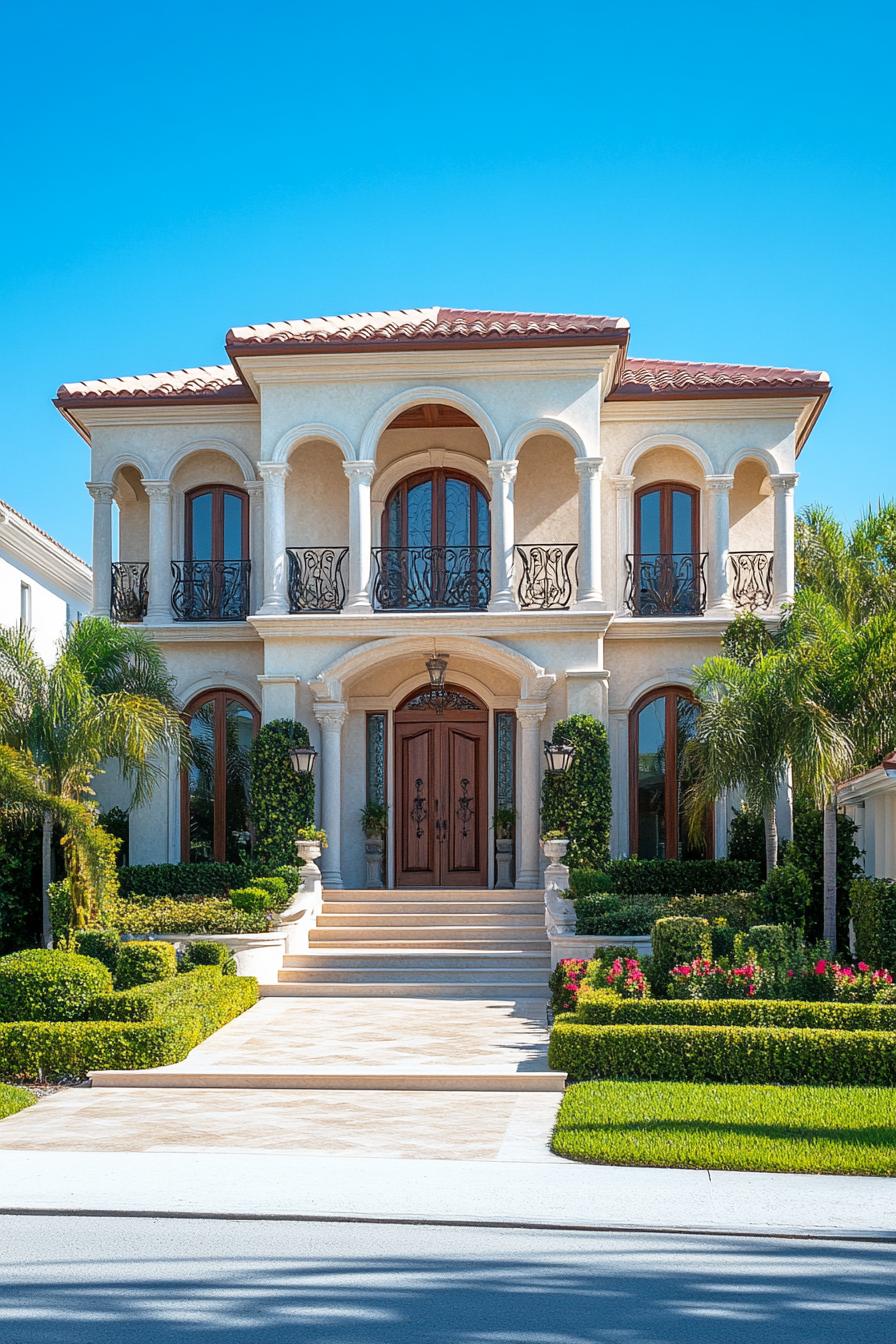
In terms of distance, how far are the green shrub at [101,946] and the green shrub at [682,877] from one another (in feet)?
26.6

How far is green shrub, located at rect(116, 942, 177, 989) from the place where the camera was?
47.5ft

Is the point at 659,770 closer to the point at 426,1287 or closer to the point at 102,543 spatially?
the point at 102,543

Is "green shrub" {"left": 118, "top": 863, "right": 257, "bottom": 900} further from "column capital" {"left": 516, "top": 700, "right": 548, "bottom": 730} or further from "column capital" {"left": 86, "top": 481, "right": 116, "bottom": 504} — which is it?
"column capital" {"left": 86, "top": 481, "right": 116, "bottom": 504}

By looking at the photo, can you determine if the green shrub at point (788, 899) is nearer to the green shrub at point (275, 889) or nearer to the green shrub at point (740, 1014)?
the green shrub at point (740, 1014)

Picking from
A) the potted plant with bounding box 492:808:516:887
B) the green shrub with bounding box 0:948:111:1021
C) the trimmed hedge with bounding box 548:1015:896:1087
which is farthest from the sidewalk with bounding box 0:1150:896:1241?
the potted plant with bounding box 492:808:516:887

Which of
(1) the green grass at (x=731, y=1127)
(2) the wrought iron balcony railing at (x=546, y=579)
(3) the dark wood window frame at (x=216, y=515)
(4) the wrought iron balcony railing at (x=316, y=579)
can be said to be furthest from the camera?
(3) the dark wood window frame at (x=216, y=515)

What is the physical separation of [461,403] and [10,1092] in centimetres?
1338

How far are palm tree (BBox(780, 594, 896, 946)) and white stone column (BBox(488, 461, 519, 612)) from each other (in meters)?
6.03

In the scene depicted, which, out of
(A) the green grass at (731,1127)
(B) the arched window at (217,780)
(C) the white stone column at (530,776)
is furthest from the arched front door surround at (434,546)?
(A) the green grass at (731,1127)

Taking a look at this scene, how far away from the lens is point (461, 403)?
22047 mm

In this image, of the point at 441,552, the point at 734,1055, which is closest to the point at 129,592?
the point at 441,552

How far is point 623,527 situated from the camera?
23.4m

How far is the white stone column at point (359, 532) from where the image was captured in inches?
868

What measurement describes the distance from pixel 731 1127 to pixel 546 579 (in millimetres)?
13531
